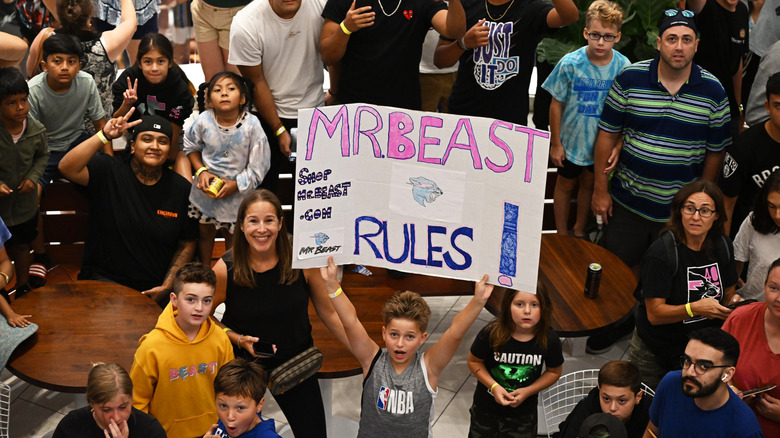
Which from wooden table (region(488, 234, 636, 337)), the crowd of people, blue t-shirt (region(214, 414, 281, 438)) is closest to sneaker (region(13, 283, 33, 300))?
the crowd of people

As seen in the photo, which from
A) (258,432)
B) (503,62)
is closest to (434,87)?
(503,62)

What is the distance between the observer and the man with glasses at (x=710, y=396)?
3465 millimetres

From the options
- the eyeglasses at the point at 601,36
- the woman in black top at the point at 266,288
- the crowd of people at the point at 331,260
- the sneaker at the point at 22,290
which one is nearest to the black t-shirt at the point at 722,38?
the crowd of people at the point at 331,260

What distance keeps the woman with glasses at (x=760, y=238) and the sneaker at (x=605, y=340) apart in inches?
46.9

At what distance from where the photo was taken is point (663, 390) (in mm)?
3676

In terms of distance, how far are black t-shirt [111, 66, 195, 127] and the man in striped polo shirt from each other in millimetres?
2366

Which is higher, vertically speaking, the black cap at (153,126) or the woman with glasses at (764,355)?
the black cap at (153,126)

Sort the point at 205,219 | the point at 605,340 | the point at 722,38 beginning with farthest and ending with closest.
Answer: the point at 722,38 < the point at 605,340 < the point at 205,219

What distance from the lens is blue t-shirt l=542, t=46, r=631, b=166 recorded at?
17.7 feet

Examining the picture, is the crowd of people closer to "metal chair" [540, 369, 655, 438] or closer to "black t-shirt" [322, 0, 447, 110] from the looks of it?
"black t-shirt" [322, 0, 447, 110]

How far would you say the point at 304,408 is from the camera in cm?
420

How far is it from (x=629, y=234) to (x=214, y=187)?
2.32m

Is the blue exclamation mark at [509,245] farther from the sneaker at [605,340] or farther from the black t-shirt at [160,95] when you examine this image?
the black t-shirt at [160,95]

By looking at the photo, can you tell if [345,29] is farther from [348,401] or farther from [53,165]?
[348,401]
